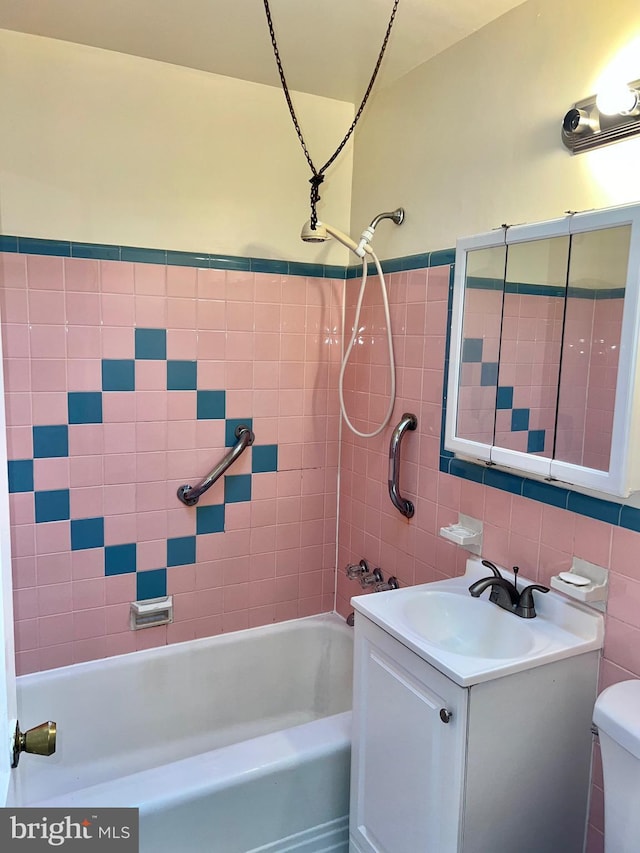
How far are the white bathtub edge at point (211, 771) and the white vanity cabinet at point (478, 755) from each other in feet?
0.80

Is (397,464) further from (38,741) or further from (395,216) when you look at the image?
(38,741)

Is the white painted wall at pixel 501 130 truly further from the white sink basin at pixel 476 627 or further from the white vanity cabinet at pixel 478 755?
the white vanity cabinet at pixel 478 755

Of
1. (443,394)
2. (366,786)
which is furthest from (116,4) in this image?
(366,786)

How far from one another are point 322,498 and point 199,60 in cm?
166

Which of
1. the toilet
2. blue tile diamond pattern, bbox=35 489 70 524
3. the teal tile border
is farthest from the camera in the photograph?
blue tile diamond pattern, bbox=35 489 70 524

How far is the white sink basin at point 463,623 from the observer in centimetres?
151

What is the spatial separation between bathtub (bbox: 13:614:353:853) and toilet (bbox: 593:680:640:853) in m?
0.80

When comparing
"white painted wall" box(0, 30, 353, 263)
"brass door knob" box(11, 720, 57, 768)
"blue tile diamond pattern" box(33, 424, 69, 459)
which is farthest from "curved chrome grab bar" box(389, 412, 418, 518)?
"brass door knob" box(11, 720, 57, 768)

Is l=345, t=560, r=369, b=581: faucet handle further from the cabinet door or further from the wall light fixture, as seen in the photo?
the wall light fixture

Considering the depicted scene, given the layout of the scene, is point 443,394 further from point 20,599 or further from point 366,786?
point 20,599

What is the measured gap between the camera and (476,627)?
1579 millimetres

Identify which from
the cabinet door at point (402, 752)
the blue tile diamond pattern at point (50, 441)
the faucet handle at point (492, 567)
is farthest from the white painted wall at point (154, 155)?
the cabinet door at point (402, 752)

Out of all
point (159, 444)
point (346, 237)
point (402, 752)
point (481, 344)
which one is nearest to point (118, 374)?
point (159, 444)

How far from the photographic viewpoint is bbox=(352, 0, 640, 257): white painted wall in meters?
1.35
